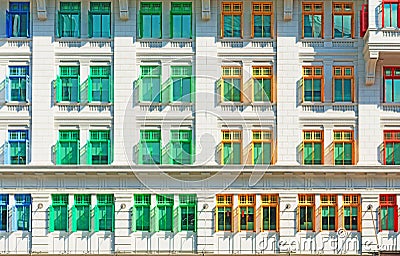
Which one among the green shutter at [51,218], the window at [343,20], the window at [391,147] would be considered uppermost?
the window at [343,20]

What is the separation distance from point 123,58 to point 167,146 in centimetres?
364

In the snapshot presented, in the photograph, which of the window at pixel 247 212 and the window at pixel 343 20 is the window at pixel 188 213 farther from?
the window at pixel 343 20

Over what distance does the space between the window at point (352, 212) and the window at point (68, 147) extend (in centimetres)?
993

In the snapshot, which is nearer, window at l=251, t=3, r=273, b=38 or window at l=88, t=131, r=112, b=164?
window at l=88, t=131, r=112, b=164

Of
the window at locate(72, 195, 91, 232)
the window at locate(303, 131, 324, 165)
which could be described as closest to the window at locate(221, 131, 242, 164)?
the window at locate(303, 131, 324, 165)

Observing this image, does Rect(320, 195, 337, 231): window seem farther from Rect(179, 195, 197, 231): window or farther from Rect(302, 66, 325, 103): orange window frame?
Rect(179, 195, 197, 231): window

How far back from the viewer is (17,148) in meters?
30.8

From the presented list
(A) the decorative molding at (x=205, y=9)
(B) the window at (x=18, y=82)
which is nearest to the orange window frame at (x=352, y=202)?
(A) the decorative molding at (x=205, y=9)

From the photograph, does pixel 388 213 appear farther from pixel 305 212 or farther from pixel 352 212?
pixel 305 212

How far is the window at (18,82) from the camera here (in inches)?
1222

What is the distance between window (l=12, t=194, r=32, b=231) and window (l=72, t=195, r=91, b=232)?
165 cm

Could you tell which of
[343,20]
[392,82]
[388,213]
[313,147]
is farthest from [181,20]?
[388,213]

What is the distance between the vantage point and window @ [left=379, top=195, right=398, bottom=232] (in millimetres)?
30328

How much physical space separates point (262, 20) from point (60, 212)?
33.6 ft
